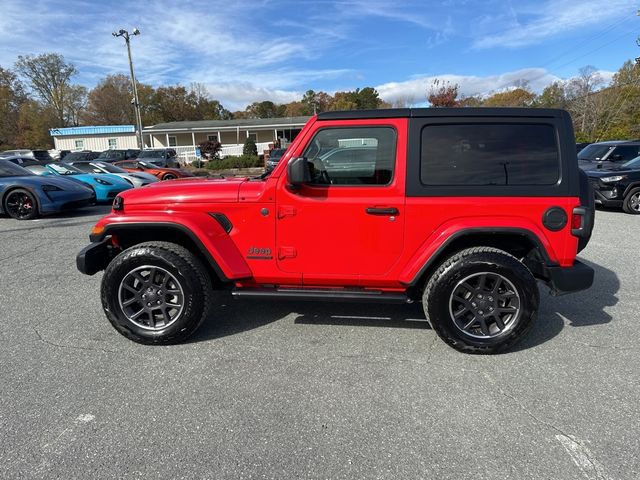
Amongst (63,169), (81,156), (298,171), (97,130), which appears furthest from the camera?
(97,130)

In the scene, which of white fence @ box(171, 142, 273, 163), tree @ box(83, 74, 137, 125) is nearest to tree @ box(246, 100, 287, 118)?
tree @ box(83, 74, 137, 125)

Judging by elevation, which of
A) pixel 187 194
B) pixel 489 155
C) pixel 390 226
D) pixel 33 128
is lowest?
pixel 390 226

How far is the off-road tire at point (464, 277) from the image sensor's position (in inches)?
116

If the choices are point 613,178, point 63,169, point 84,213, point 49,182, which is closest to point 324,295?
point 49,182

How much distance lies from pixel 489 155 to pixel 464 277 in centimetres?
97

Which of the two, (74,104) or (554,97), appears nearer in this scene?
(554,97)

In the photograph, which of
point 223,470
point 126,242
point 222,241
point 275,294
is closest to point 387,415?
point 223,470

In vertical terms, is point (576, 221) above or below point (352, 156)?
below

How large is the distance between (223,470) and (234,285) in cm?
162

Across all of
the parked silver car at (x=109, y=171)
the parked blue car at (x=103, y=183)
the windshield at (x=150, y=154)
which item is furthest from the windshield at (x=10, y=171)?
the windshield at (x=150, y=154)

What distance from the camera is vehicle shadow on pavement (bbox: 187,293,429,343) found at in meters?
3.55

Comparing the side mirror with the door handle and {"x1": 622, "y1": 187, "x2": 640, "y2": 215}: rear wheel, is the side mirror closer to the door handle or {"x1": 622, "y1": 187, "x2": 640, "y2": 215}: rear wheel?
the door handle

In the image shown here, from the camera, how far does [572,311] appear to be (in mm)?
3834

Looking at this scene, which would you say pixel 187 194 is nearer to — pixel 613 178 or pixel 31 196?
pixel 31 196
